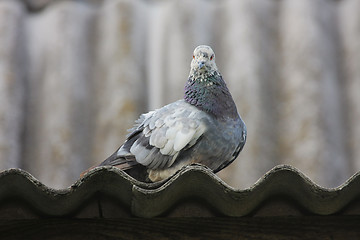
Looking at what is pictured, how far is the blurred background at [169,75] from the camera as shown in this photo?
4.89 metres

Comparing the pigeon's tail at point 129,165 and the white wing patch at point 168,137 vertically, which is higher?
the white wing patch at point 168,137

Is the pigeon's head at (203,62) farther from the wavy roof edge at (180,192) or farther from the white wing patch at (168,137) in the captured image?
the wavy roof edge at (180,192)

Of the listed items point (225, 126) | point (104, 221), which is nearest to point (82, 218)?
point (104, 221)

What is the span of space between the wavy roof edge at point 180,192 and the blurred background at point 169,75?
1725 millimetres

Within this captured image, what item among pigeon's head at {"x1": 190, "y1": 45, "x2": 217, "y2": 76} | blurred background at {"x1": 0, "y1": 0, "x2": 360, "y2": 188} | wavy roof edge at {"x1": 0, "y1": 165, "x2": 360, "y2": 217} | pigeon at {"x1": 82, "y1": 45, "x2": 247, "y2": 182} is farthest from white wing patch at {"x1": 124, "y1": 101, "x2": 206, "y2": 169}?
blurred background at {"x1": 0, "y1": 0, "x2": 360, "y2": 188}

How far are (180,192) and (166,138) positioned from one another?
2.28ft

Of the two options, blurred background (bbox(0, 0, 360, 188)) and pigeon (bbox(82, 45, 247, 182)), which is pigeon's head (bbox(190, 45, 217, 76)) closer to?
pigeon (bbox(82, 45, 247, 182))

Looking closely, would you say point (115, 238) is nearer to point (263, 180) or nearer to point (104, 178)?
point (104, 178)

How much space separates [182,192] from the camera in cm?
300

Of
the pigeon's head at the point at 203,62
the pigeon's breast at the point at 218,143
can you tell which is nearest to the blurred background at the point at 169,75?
the pigeon's breast at the point at 218,143

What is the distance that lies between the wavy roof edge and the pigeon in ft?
1.87

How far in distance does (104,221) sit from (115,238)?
85mm

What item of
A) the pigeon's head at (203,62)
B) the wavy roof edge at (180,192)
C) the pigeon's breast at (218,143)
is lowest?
the wavy roof edge at (180,192)

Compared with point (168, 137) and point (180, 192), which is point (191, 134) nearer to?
point (168, 137)
